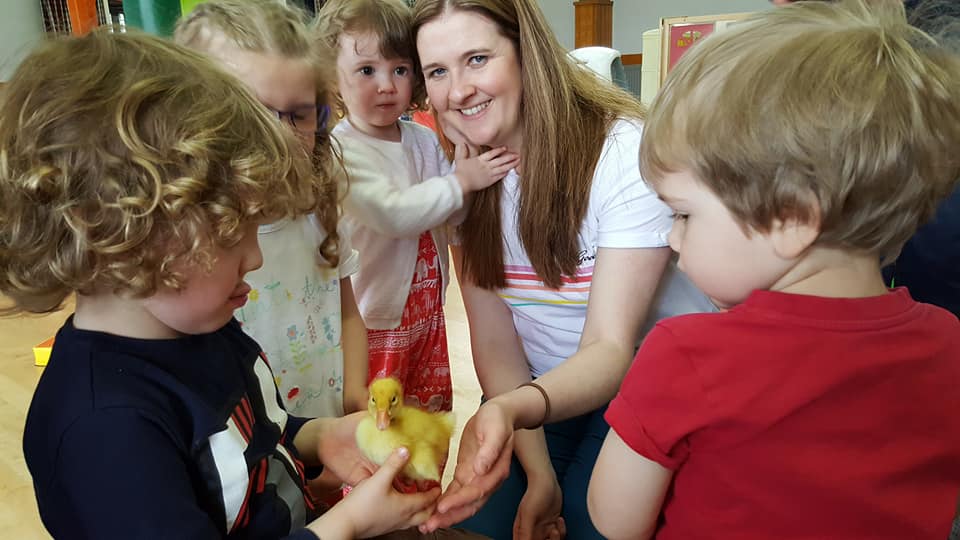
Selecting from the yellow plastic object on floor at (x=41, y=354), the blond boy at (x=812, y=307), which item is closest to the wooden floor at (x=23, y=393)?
the yellow plastic object on floor at (x=41, y=354)

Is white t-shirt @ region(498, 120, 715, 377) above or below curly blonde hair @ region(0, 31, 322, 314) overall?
below

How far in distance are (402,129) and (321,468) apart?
804mm

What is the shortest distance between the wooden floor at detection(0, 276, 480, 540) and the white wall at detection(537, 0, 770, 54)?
11.3ft

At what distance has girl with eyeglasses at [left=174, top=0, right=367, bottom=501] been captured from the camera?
1.02 m

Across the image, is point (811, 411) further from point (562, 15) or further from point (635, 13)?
point (562, 15)

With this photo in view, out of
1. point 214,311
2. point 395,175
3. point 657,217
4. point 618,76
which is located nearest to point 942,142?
point 657,217

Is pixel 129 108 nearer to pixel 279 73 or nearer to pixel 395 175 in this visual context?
pixel 279 73

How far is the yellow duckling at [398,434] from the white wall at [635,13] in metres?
4.87

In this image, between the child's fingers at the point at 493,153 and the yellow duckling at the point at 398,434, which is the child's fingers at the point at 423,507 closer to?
→ the yellow duckling at the point at 398,434

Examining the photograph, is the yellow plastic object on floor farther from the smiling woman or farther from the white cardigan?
the smiling woman

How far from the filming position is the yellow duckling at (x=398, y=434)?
2.78 feet

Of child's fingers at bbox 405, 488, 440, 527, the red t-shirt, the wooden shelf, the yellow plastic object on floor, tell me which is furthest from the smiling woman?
the wooden shelf

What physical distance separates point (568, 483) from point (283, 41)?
0.81 metres

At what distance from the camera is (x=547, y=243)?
119 centimetres
